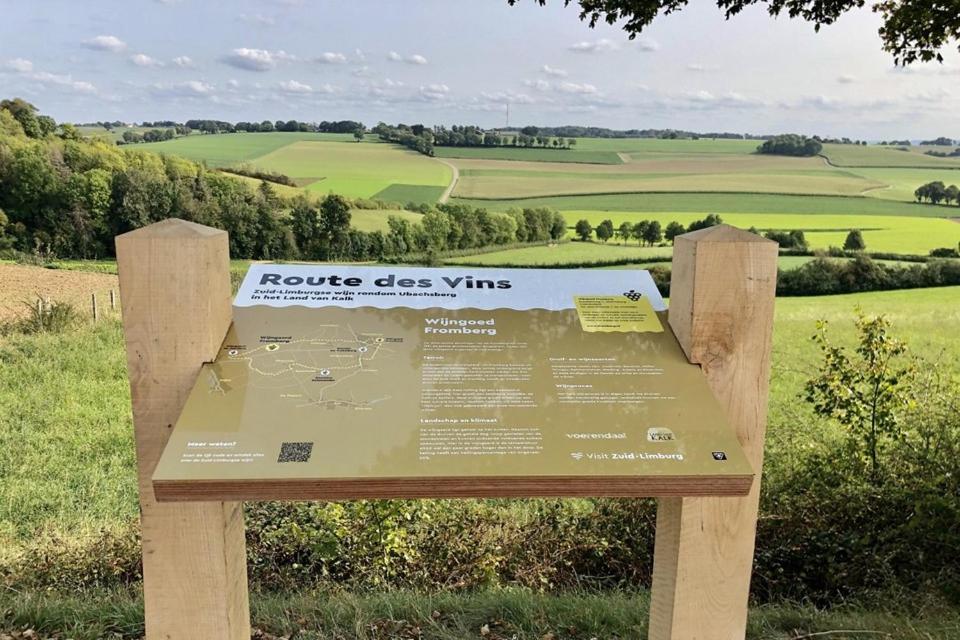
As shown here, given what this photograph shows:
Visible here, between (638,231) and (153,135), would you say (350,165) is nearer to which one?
(153,135)

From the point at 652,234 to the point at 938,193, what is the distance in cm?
291

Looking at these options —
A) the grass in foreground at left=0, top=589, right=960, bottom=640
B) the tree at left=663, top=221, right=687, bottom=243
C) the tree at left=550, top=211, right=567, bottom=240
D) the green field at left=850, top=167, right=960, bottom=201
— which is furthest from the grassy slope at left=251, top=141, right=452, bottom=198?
the green field at left=850, top=167, right=960, bottom=201

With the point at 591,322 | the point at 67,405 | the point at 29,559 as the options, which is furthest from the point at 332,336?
the point at 67,405

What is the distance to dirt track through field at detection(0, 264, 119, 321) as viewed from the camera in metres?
5.64

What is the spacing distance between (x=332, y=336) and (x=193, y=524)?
48 cm

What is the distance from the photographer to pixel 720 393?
1.55 metres

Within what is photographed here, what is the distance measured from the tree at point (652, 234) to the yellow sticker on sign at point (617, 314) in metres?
5.12

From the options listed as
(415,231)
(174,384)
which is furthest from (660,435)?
(415,231)

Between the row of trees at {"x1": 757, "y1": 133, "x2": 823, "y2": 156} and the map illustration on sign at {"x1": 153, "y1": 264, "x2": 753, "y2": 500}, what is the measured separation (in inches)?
233

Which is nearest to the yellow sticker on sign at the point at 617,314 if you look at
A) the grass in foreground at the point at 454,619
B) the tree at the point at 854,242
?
the grass in foreground at the point at 454,619

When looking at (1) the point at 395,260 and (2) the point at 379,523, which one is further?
(1) the point at 395,260

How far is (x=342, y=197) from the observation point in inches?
242

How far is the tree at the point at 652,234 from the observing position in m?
6.66

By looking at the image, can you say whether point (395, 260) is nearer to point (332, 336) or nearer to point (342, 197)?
point (342, 197)
